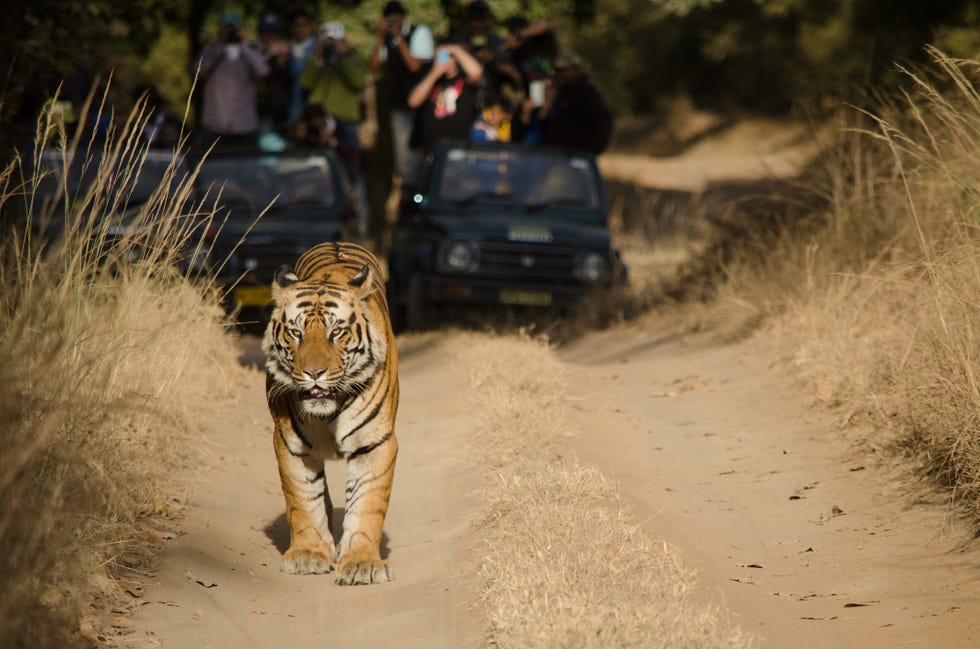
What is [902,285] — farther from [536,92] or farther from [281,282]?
[536,92]

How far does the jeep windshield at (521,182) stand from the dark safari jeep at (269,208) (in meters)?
1.11

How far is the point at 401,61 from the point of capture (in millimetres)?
14156

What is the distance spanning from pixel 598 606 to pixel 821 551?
1845 millimetres

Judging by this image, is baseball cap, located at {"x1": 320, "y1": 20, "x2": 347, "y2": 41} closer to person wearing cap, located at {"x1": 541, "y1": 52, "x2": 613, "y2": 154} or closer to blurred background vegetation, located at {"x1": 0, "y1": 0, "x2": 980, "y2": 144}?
blurred background vegetation, located at {"x1": 0, "y1": 0, "x2": 980, "y2": 144}

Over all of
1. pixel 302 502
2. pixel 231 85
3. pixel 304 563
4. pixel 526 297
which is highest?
pixel 302 502

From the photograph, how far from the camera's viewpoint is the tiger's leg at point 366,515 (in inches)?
220

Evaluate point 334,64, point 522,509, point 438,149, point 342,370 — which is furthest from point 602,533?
point 334,64

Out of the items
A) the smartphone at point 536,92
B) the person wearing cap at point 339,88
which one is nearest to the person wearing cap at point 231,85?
the person wearing cap at point 339,88

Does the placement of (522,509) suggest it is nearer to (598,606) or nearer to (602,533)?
(602,533)

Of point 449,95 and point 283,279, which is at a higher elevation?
point 283,279

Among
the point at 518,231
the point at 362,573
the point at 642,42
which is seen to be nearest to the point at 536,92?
the point at 518,231

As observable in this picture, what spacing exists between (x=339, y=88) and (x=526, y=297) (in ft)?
11.4

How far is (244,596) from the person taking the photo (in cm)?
544

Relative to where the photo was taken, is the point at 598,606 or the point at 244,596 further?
the point at 244,596
